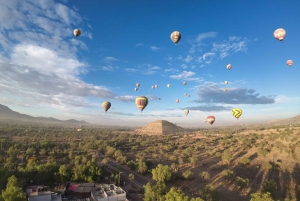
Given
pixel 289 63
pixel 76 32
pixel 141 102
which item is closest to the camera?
pixel 76 32

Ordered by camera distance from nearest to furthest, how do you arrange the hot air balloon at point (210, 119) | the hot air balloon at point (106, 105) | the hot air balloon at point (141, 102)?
the hot air balloon at point (141, 102), the hot air balloon at point (106, 105), the hot air balloon at point (210, 119)

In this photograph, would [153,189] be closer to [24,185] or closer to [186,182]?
[186,182]

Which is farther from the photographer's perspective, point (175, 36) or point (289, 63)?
point (289, 63)

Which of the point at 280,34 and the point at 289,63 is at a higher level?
the point at 280,34

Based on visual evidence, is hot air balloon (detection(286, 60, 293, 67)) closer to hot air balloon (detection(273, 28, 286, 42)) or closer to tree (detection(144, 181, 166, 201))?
hot air balloon (detection(273, 28, 286, 42))

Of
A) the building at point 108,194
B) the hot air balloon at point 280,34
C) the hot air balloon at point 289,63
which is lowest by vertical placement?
the building at point 108,194

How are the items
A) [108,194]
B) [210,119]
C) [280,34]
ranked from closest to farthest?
[108,194]
[280,34]
[210,119]

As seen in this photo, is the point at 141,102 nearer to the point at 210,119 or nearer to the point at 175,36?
the point at 175,36

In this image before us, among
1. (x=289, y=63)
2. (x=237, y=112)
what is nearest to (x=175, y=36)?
(x=237, y=112)

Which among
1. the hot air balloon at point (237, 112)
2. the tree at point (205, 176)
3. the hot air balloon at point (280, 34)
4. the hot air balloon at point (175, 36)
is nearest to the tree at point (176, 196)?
the tree at point (205, 176)

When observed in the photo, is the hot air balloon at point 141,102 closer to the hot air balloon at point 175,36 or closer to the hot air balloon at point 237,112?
the hot air balloon at point 175,36

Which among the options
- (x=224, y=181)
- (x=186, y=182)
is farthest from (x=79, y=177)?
(x=224, y=181)
